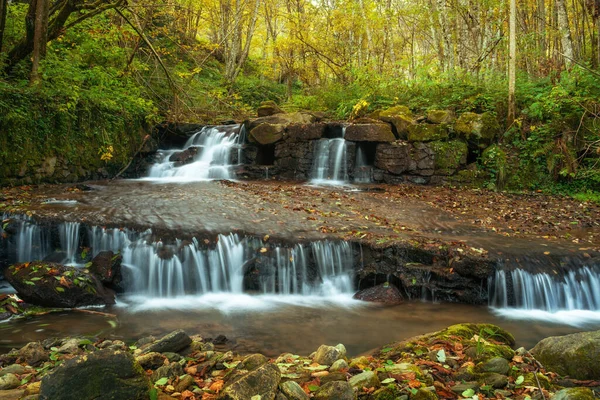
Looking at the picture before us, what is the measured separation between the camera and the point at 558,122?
1254 centimetres

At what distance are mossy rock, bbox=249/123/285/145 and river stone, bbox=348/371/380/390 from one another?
12433 millimetres

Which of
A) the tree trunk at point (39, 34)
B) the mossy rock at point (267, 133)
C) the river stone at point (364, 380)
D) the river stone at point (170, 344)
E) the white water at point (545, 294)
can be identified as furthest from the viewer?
the mossy rock at point (267, 133)

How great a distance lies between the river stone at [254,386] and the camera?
2584 mm

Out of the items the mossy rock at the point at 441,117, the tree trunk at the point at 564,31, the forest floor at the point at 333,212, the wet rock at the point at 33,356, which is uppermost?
the tree trunk at the point at 564,31

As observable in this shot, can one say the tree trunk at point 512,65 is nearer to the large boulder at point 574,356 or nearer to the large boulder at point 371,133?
the large boulder at point 371,133

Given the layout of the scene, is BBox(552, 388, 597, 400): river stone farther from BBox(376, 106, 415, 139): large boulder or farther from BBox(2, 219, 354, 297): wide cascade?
BBox(376, 106, 415, 139): large boulder

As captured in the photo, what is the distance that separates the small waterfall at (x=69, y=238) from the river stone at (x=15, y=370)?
396 cm

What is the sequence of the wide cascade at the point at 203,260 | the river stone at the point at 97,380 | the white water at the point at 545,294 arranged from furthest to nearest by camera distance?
the wide cascade at the point at 203,260 < the white water at the point at 545,294 < the river stone at the point at 97,380

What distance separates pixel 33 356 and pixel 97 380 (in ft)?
6.16

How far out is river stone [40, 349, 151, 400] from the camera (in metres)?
2.35

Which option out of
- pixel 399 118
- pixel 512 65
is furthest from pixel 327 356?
pixel 512 65

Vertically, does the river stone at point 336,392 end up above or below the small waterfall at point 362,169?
below

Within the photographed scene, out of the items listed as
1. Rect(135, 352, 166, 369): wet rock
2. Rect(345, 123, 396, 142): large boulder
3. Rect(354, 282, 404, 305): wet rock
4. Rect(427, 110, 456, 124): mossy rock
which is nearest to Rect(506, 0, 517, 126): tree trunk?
Rect(427, 110, 456, 124): mossy rock

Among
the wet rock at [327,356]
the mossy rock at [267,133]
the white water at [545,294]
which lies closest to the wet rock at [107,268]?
the wet rock at [327,356]
